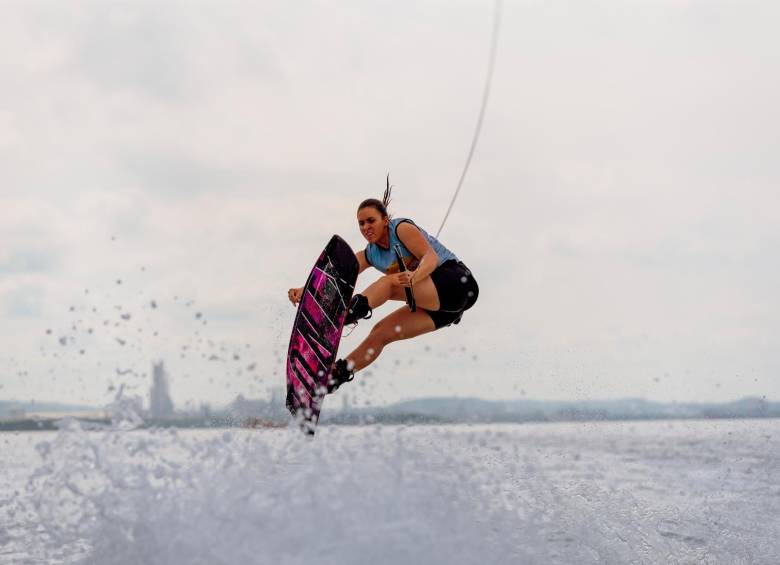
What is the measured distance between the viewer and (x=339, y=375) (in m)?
6.51

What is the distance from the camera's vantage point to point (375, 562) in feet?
14.2

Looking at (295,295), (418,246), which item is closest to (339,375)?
(295,295)

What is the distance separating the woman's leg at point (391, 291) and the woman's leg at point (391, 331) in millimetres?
179

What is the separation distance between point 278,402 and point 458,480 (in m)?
1.74

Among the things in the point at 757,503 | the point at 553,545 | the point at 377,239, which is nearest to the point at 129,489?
the point at 377,239

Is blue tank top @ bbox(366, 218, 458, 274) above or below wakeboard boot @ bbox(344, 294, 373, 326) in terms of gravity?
above

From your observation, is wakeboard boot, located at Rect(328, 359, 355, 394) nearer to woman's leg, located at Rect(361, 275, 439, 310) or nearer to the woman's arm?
woman's leg, located at Rect(361, 275, 439, 310)

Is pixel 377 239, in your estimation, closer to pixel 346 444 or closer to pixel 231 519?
pixel 346 444

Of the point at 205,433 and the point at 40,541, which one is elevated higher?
the point at 205,433

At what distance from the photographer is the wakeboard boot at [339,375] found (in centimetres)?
649

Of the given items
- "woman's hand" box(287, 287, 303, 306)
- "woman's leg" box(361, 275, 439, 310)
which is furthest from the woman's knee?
"woman's hand" box(287, 287, 303, 306)

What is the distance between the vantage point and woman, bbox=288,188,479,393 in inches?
252

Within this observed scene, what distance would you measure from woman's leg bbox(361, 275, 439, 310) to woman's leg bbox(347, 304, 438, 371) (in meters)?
0.18

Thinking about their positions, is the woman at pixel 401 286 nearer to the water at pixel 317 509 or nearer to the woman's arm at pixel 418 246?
the woman's arm at pixel 418 246
